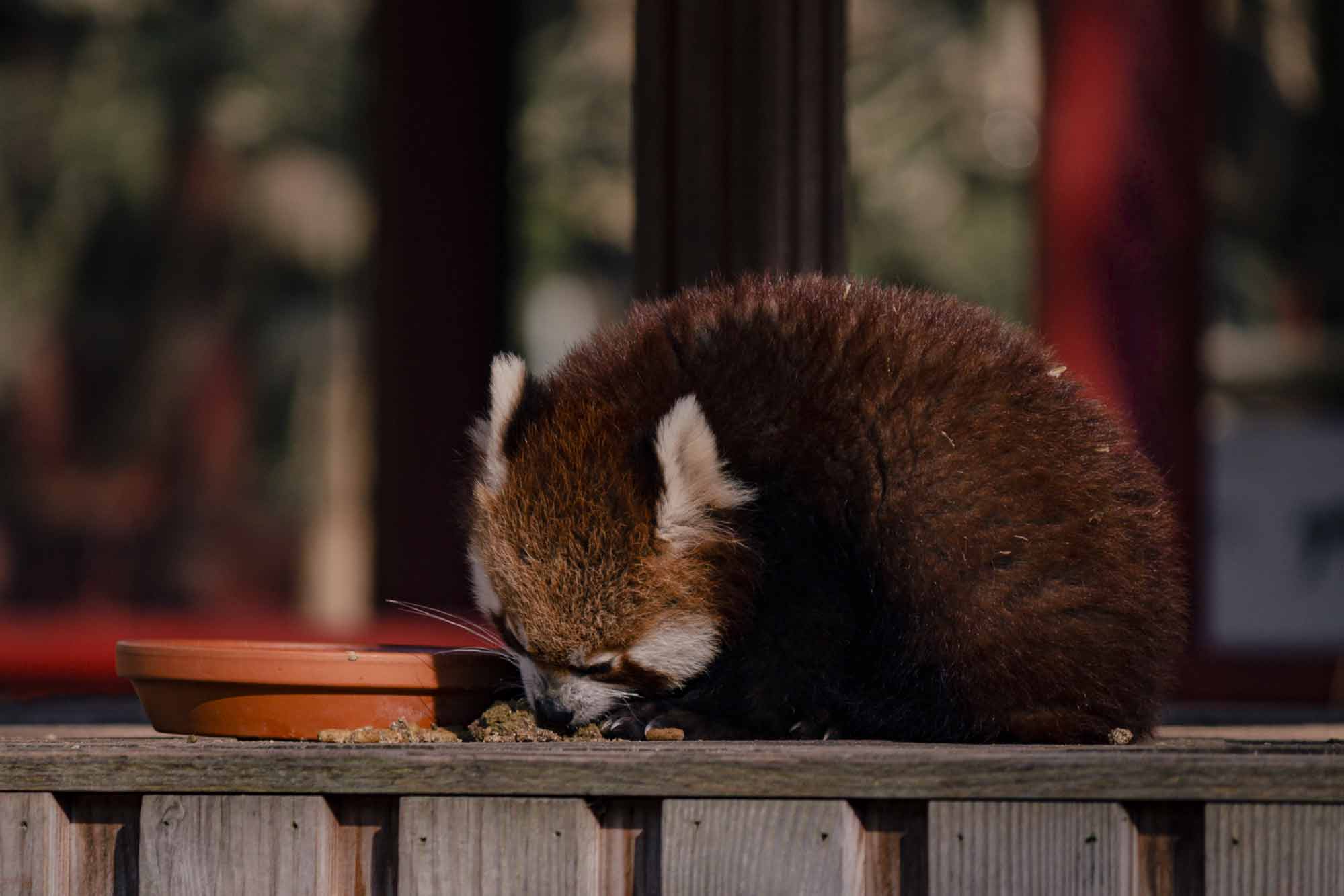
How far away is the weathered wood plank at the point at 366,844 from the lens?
2408 millimetres

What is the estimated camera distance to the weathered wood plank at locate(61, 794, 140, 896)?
2.47m

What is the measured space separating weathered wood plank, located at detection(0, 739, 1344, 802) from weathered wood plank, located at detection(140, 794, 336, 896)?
3 cm

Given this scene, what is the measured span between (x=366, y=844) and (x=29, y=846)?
1.54 ft

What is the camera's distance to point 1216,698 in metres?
6.02

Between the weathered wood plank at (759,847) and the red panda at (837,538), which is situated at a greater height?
the red panda at (837,538)

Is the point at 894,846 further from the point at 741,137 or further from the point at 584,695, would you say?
the point at 741,137

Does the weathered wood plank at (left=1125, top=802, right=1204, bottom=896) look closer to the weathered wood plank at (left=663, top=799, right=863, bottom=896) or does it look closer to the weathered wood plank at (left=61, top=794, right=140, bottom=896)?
the weathered wood plank at (left=663, top=799, right=863, bottom=896)

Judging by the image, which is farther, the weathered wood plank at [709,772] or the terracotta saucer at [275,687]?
the terracotta saucer at [275,687]

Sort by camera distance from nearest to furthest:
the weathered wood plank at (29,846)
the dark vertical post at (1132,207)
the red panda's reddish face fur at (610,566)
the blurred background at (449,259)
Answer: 1. the weathered wood plank at (29,846)
2. the red panda's reddish face fur at (610,566)
3. the dark vertical post at (1132,207)
4. the blurred background at (449,259)

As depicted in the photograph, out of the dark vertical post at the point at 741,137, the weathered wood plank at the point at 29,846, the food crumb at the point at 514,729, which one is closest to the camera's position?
the weathered wood plank at the point at 29,846

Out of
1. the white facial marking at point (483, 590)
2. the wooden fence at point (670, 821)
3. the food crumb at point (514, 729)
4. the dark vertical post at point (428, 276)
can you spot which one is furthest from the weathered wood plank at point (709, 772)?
the dark vertical post at point (428, 276)

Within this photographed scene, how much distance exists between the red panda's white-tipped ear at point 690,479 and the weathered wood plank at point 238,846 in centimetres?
90

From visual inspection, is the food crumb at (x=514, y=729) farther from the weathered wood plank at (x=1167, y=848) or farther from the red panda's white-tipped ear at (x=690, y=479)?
the weathered wood plank at (x=1167, y=848)

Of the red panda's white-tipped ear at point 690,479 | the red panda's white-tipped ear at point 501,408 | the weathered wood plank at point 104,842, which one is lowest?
the weathered wood plank at point 104,842
